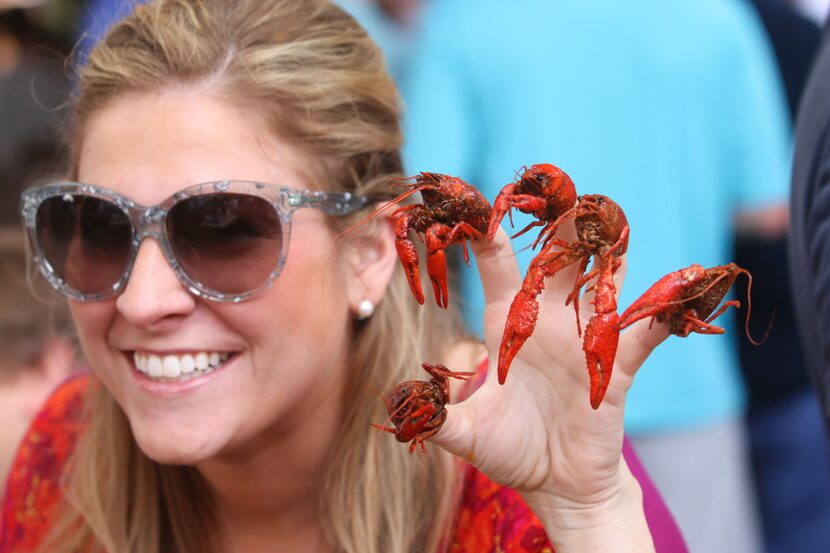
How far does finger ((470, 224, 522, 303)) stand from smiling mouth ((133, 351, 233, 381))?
2.08 feet

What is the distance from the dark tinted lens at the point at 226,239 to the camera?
1.97m

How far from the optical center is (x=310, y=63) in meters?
2.17

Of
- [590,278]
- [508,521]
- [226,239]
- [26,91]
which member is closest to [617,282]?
[590,278]

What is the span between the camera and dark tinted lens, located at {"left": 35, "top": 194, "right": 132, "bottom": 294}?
6.64 ft

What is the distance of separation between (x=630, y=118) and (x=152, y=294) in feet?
6.29

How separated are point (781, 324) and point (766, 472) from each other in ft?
1.97

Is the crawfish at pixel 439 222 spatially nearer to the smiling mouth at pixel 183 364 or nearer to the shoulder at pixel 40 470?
the smiling mouth at pixel 183 364

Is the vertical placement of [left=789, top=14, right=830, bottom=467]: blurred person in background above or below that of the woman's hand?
above

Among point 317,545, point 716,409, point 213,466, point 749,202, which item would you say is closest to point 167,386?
point 213,466

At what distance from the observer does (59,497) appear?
8.31 feet

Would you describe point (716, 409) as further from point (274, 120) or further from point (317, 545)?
point (274, 120)

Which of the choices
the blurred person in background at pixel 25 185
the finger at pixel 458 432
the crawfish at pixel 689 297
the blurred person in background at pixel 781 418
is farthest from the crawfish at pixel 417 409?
the blurred person in background at pixel 781 418

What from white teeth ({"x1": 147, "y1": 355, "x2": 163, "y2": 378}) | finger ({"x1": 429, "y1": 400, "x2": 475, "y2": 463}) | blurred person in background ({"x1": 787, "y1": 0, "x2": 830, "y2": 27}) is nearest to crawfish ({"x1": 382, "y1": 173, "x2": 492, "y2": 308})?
finger ({"x1": 429, "y1": 400, "x2": 475, "y2": 463})

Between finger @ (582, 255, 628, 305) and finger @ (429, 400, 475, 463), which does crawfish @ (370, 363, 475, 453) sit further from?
finger @ (582, 255, 628, 305)
